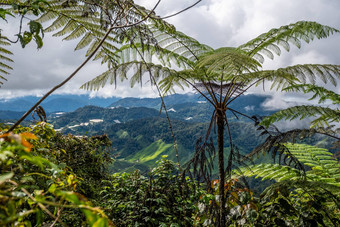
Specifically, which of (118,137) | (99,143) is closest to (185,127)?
(118,137)

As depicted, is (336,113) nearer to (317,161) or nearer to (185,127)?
(317,161)

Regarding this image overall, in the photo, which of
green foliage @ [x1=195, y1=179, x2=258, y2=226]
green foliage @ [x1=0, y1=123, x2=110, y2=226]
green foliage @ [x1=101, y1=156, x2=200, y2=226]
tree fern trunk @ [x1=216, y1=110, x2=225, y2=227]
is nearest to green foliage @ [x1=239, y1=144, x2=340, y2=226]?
green foliage @ [x1=195, y1=179, x2=258, y2=226]

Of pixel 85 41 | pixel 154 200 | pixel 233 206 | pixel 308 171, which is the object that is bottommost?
pixel 154 200

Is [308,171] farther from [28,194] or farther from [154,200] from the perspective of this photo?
[28,194]

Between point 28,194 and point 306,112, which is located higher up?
point 306,112

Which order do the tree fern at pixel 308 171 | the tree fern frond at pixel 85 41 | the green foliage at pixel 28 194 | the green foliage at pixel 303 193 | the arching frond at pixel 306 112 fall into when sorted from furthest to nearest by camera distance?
the arching frond at pixel 306 112, the tree fern at pixel 308 171, the tree fern frond at pixel 85 41, the green foliage at pixel 303 193, the green foliage at pixel 28 194

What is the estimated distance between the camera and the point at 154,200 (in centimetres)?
272

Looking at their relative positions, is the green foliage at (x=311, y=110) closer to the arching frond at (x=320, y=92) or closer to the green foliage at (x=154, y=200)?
the arching frond at (x=320, y=92)

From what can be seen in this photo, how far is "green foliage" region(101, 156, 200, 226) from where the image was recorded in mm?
2688

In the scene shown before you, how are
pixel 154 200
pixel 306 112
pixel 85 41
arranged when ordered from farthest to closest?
pixel 306 112 → pixel 154 200 → pixel 85 41

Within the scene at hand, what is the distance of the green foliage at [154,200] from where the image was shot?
8.82ft

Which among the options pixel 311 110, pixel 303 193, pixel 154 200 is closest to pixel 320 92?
pixel 311 110

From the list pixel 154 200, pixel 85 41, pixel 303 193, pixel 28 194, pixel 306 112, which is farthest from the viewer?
Answer: pixel 306 112

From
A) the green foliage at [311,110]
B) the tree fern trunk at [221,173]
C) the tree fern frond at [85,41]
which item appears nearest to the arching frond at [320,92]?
the green foliage at [311,110]
